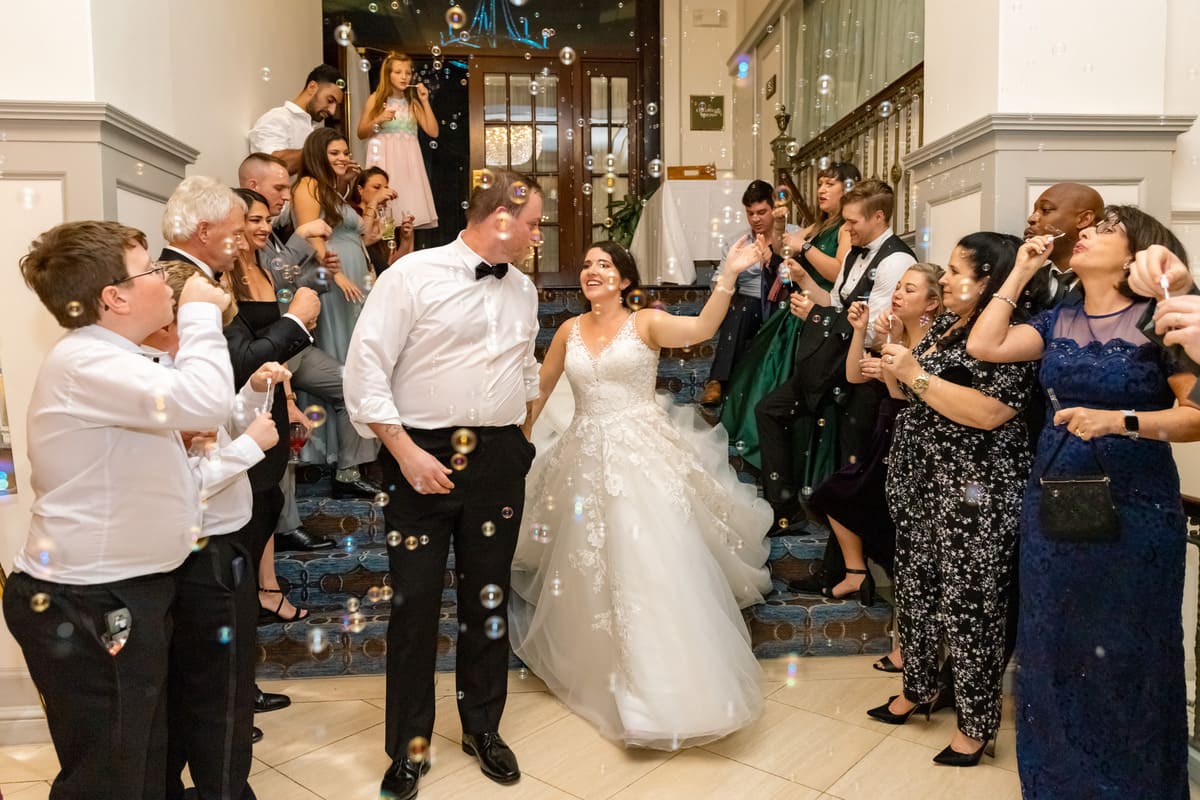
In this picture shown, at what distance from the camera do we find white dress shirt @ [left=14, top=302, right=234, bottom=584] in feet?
5.23

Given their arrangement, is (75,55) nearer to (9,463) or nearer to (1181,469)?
(9,463)

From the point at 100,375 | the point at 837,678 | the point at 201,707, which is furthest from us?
the point at 837,678

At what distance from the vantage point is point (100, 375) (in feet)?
5.19

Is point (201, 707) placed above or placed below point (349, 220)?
below

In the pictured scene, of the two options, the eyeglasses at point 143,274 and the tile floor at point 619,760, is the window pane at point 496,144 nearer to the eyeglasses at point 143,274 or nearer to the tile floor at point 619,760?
the tile floor at point 619,760

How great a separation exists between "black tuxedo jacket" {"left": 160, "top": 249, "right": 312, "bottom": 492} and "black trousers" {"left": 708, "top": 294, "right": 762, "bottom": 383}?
8.14 feet

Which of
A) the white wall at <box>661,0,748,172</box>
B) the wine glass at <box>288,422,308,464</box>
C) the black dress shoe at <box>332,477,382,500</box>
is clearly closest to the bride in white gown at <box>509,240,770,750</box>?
the wine glass at <box>288,422,308,464</box>

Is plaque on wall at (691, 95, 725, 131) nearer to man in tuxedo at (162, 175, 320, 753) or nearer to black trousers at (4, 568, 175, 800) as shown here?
man in tuxedo at (162, 175, 320, 753)

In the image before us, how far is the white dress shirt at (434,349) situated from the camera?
7.70 feet

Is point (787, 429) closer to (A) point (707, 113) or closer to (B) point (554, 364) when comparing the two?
(B) point (554, 364)

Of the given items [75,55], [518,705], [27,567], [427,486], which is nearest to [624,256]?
[427,486]

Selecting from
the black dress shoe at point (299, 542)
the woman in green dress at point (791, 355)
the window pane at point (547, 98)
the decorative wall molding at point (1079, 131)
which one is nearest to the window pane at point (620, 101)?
the window pane at point (547, 98)

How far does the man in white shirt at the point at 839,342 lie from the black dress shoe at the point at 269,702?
2.10 m

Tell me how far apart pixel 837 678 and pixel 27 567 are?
2.73 meters
